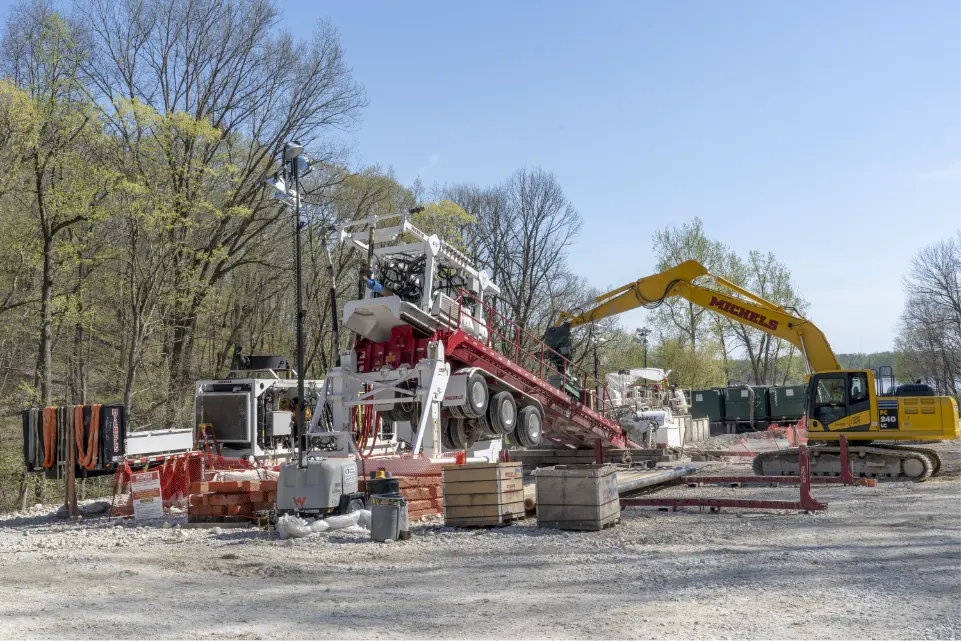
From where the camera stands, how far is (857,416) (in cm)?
1908

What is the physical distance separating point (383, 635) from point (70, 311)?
16926mm

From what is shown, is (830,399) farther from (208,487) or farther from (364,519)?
(208,487)

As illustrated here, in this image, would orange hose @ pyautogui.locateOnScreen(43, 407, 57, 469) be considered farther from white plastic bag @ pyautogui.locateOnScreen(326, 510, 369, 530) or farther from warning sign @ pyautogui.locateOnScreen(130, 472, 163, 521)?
white plastic bag @ pyautogui.locateOnScreen(326, 510, 369, 530)

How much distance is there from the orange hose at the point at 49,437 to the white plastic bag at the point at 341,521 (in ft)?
19.2

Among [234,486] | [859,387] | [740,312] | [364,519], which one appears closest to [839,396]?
[859,387]

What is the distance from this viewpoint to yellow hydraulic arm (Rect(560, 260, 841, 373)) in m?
20.3

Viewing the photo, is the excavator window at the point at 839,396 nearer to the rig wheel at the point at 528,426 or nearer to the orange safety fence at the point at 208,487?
the rig wheel at the point at 528,426

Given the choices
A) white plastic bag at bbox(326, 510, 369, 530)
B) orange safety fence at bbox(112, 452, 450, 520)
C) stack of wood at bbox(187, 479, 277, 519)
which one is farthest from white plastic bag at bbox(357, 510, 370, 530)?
stack of wood at bbox(187, 479, 277, 519)

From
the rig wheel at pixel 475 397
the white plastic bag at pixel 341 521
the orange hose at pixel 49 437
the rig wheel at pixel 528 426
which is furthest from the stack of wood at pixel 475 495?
the orange hose at pixel 49 437

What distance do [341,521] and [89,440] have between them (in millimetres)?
5403

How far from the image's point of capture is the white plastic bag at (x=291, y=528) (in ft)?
38.3

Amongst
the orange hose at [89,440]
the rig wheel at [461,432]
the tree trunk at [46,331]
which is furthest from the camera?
the tree trunk at [46,331]

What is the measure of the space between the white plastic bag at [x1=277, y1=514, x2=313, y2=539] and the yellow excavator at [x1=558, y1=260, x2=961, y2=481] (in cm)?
1226

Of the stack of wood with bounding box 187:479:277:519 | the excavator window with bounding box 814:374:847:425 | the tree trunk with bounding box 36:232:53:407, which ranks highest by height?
the tree trunk with bounding box 36:232:53:407
